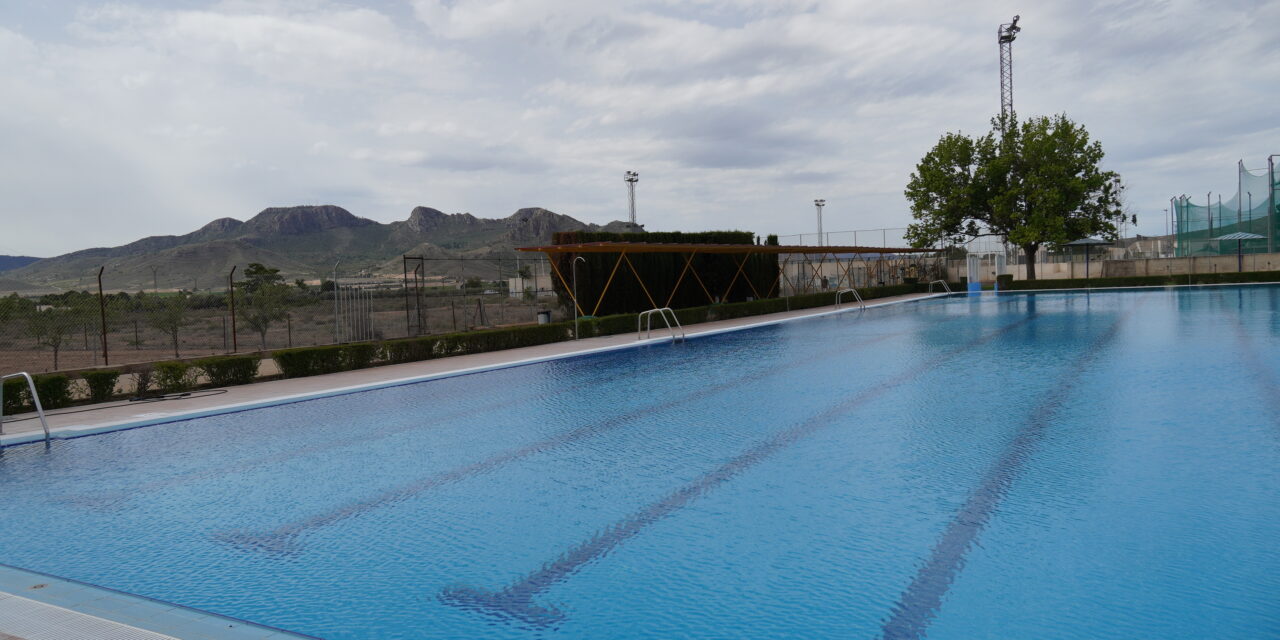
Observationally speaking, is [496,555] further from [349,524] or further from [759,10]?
[759,10]

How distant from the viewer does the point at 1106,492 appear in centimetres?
570

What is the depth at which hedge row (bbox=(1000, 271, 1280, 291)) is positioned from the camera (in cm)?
3481

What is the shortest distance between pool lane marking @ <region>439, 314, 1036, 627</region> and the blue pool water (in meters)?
0.03

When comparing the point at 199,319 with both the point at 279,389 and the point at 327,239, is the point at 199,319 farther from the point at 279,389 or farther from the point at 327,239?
the point at 327,239

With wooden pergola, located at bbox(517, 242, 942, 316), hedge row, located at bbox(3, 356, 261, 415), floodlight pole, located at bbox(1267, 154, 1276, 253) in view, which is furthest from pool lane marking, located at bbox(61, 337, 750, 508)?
floodlight pole, located at bbox(1267, 154, 1276, 253)

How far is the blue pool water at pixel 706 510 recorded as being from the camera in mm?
3996

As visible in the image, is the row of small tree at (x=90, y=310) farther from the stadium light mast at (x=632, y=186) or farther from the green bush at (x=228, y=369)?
the stadium light mast at (x=632, y=186)

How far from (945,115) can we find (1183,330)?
29.7m

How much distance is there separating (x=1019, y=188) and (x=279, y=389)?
128ft

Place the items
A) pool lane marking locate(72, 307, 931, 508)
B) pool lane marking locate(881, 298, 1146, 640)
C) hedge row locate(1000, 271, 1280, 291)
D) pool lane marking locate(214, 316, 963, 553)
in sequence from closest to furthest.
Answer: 1. pool lane marking locate(881, 298, 1146, 640)
2. pool lane marking locate(214, 316, 963, 553)
3. pool lane marking locate(72, 307, 931, 508)
4. hedge row locate(1000, 271, 1280, 291)

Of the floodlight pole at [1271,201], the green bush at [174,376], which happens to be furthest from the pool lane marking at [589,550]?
the floodlight pole at [1271,201]

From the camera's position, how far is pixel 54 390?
10891 millimetres

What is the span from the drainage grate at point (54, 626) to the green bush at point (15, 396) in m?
8.14

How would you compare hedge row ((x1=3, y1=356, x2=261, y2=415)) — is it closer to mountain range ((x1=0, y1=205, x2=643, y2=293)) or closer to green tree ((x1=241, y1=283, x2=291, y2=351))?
green tree ((x1=241, y1=283, x2=291, y2=351))
